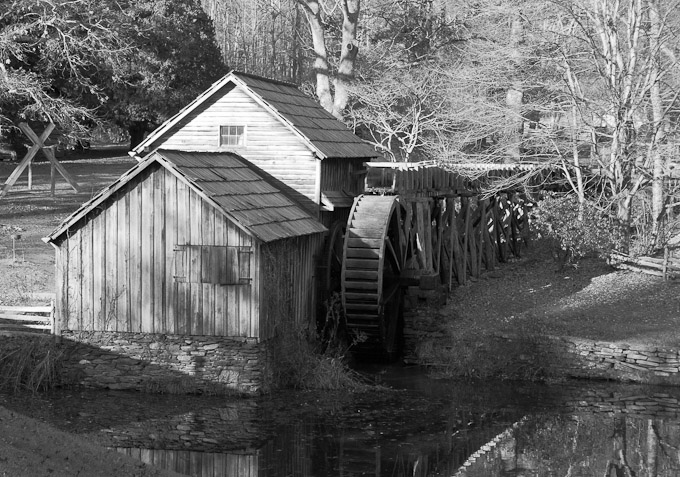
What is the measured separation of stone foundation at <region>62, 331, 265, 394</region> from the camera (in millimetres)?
19344

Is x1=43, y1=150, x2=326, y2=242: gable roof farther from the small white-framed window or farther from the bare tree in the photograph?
the bare tree

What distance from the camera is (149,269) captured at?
1984 cm

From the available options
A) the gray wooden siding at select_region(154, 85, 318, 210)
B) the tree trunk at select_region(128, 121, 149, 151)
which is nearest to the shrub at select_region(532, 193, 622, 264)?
the gray wooden siding at select_region(154, 85, 318, 210)

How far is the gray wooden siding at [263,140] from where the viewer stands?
23.0 m

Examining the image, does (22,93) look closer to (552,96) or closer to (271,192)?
(271,192)

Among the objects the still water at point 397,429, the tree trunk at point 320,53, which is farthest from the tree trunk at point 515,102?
the still water at point 397,429

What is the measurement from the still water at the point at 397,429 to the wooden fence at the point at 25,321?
1793mm

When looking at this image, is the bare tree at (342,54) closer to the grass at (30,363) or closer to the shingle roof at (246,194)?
the shingle roof at (246,194)

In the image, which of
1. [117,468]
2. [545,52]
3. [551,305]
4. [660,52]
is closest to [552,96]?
[545,52]

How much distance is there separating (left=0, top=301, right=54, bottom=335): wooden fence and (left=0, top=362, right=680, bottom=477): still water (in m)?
1.79

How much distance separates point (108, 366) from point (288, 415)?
3.95m

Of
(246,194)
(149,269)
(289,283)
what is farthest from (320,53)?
(149,269)

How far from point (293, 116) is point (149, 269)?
551 centimetres

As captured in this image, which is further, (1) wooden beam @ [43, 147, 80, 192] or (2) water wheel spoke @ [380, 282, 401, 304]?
(1) wooden beam @ [43, 147, 80, 192]
